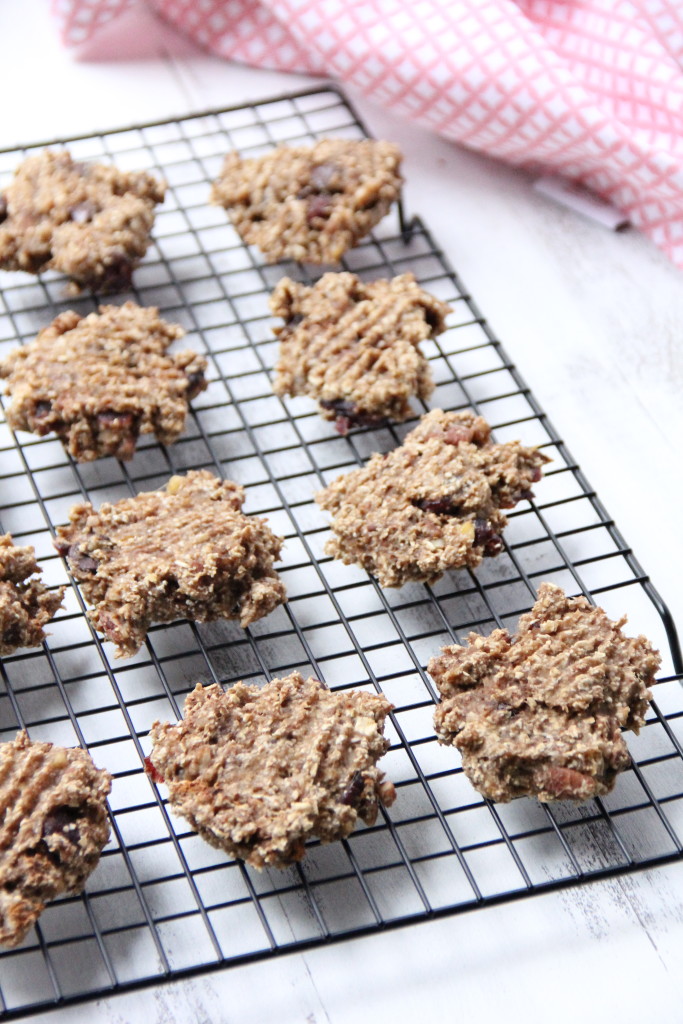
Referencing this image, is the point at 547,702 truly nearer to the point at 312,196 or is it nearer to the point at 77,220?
the point at 312,196

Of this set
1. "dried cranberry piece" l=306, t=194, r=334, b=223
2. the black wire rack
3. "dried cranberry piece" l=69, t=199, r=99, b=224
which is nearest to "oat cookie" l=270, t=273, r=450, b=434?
the black wire rack

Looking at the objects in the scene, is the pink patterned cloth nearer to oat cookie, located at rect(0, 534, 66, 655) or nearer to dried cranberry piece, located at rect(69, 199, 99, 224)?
dried cranberry piece, located at rect(69, 199, 99, 224)

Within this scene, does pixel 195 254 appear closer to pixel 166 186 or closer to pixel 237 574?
pixel 166 186

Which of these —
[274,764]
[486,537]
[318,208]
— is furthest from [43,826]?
[318,208]

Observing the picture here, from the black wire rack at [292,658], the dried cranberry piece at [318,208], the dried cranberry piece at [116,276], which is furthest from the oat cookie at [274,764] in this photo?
the dried cranberry piece at [318,208]

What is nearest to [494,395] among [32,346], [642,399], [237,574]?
[642,399]

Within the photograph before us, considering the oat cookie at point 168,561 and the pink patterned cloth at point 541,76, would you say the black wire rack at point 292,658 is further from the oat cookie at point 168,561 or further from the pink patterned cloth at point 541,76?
the pink patterned cloth at point 541,76

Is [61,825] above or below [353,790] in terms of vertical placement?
below
